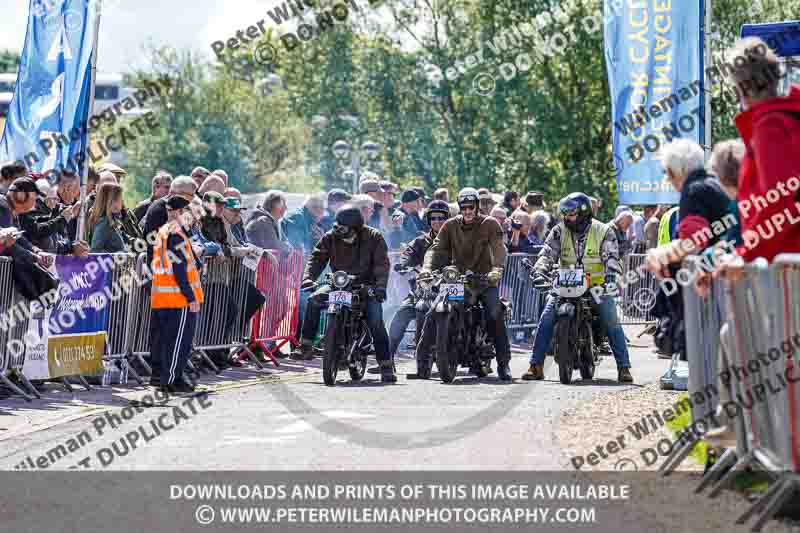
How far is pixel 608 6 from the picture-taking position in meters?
18.6

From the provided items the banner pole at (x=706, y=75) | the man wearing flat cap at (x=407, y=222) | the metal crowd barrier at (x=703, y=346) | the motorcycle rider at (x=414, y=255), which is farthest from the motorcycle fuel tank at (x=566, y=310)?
the metal crowd barrier at (x=703, y=346)

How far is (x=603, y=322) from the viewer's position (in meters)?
16.4

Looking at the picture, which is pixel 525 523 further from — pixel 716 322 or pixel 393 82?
pixel 393 82

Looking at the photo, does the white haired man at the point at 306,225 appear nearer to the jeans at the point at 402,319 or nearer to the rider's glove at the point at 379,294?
the jeans at the point at 402,319

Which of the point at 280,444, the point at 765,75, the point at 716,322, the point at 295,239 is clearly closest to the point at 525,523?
the point at 716,322

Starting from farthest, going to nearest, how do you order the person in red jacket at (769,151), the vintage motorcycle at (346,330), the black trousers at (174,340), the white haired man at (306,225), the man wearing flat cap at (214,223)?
the white haired man at (306,225), the man wearing flat cap at (214,223), the vintage motorcycle at (346,330), the black trousers at (174,340), the person in red jacket at (769,151)

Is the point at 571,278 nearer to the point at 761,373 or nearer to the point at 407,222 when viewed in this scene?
the point at 407,222

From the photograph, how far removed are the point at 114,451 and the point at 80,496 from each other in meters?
1.87

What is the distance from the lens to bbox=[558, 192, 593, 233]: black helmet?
1625 centimetres

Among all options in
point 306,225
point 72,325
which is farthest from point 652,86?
point 72,325

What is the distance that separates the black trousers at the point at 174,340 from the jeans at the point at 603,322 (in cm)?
371

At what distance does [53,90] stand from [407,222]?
7.01 meters

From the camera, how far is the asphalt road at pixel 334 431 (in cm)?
963

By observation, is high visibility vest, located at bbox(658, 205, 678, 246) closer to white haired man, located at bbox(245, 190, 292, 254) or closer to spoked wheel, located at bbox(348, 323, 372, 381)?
spoked wheel, located at bbox(348, 323, 372, 381)
